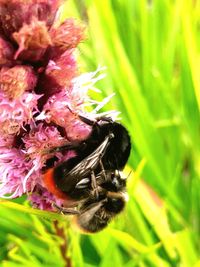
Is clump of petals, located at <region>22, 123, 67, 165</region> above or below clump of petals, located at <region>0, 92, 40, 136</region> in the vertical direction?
below

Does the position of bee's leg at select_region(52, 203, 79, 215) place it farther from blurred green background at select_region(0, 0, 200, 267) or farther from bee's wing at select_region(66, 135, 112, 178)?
blurred green background at select_region(0, 0, 200, 267)

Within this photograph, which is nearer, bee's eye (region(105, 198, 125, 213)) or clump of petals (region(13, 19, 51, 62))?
clump of petals (region(13, 19, 51, 62))

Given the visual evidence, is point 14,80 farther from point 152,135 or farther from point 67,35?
point 152,135

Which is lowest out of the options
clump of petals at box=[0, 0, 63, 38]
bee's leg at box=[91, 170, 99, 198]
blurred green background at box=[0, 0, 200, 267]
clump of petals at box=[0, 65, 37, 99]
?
blurred green background at box=[0, 0, 200, 267]

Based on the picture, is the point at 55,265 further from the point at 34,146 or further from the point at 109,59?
the point at 109,59

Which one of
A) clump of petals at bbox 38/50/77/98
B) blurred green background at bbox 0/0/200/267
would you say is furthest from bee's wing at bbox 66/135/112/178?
blurred green background at bbox 0/0/200/267

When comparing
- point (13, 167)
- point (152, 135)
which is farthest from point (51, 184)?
point (152, 135)

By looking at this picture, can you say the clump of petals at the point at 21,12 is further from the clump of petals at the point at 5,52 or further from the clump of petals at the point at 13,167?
the clump of petals at the point at 13,167
